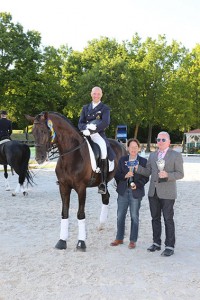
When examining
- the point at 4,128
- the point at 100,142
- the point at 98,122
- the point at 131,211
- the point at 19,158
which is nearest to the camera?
the point at 131,211

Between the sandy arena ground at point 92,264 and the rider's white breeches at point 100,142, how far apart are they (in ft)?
5.44

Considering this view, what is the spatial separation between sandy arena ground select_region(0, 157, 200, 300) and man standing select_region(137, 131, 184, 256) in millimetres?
401

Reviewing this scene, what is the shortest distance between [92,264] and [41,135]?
2.30 metres

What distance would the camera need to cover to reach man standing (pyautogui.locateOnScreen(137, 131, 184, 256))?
6.41 meters

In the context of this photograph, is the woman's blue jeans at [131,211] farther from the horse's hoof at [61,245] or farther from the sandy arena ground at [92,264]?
the horse's hoof at [61,245]

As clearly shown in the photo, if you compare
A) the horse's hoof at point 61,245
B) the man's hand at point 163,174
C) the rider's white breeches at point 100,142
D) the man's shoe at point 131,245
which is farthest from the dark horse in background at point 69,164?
the man's hand at point 163,174

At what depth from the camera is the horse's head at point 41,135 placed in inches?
266

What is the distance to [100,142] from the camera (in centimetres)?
755

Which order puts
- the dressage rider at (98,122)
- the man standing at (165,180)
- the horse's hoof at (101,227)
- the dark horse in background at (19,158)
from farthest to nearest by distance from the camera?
the dark horse in background at (19,158), the horse's hoof at (101,227), the dressage rider at (98,122), the man standing at (165,180)

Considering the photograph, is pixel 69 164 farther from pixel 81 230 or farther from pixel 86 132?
pixel 81 230

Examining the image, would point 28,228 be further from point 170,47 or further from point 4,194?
point 170,47

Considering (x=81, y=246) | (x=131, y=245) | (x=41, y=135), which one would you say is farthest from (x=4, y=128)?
(x=131, y=245)

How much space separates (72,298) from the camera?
4699 mm

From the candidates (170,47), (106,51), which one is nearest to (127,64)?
(106,51)
